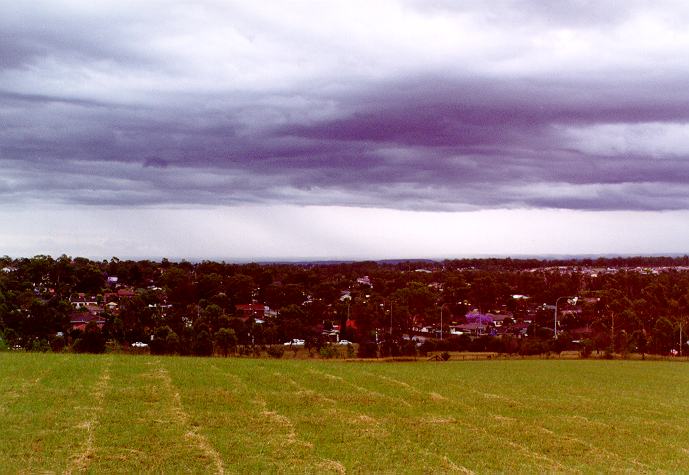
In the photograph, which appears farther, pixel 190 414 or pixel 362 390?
pixel 362 390

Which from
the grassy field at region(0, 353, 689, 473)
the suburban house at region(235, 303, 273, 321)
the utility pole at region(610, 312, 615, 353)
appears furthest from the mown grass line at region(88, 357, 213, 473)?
the utility pole at region(610, 312, 615, 353)

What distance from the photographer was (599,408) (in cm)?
2527

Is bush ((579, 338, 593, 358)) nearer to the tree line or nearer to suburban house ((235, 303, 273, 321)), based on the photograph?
the tree line

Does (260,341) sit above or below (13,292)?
below

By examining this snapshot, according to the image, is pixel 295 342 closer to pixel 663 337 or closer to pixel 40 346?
pixel 40 346

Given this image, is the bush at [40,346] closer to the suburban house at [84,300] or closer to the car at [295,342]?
the suburban house at [84,300]

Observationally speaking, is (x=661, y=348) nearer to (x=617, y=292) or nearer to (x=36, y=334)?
(x=617, y=292)

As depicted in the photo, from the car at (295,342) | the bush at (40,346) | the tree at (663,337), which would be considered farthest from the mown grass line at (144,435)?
the tree at (663,337)

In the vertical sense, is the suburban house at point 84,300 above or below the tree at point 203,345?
above

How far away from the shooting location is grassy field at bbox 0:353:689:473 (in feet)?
51.9

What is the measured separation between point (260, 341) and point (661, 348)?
42.0 m

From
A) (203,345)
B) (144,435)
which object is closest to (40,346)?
(203,345)

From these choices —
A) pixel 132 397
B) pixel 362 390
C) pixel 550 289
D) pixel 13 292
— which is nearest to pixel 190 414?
pixel 132 397

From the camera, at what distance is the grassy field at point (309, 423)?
15805mm
